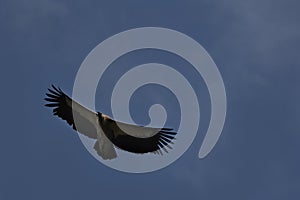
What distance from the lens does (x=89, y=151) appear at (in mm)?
25875

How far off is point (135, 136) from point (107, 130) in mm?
1108

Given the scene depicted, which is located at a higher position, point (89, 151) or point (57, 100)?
point (57, 100)

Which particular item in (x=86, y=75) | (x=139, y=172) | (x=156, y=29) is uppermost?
(x=156, y=29)

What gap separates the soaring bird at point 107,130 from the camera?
26.7 m

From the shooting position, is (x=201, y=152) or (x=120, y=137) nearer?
(x=201, y=152)

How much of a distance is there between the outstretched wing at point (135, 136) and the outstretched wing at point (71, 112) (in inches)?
19.9

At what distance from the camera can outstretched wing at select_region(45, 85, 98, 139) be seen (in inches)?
1068

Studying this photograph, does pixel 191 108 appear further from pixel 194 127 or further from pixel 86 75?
pixel 86 75

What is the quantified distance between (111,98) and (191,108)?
2.81m

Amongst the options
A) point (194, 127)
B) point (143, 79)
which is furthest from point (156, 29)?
point (194, 127)

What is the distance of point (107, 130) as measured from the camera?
1073 inches

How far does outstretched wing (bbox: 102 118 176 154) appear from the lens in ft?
87.6

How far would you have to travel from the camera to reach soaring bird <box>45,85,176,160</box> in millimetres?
26734

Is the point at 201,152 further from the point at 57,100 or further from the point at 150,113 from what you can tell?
the point at 57,100
